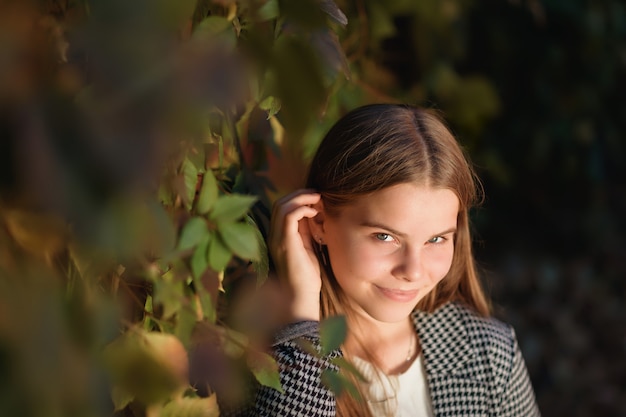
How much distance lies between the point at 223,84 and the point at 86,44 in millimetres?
55

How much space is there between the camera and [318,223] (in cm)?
134

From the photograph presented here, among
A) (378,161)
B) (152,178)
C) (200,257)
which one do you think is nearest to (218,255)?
(200,257)

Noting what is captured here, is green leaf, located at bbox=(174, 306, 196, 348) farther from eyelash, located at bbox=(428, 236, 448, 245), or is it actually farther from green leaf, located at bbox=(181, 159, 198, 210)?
eyelash, located at bbox=(428, 236, 448, 245)

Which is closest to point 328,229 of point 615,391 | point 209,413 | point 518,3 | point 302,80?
point 209,413

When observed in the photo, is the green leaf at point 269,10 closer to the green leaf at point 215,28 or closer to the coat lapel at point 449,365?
the green leaf at point 215,28

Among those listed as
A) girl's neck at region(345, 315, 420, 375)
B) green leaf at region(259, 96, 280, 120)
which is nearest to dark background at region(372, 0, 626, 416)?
girl's neck at region(345, 315, 420, 375)

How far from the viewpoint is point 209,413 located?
89cm

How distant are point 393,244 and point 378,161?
0.44 ft

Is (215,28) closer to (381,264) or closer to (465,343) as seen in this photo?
(381,264)

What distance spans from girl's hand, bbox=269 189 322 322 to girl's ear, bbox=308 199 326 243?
2 cm

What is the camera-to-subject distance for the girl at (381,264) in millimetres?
1241

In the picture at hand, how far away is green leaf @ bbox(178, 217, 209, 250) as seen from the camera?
71 centimetres

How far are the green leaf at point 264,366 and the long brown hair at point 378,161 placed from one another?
524 mm

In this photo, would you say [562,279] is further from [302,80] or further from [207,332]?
[302,80]
